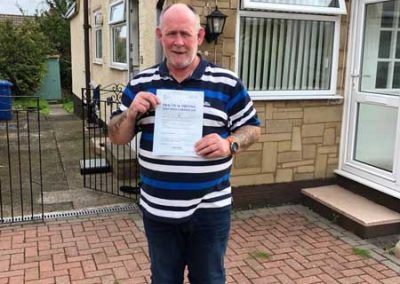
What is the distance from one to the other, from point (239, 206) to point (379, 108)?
65.5 inches

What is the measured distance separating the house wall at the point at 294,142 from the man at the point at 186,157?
94.3 inches

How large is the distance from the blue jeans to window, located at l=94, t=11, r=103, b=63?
7.21 metres

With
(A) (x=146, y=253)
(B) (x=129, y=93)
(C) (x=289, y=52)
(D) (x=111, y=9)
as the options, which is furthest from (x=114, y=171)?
(B) (x=129, y=93)

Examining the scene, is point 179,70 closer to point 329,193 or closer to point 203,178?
point 203,178

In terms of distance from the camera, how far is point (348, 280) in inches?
128

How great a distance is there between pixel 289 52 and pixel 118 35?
11.8 ft

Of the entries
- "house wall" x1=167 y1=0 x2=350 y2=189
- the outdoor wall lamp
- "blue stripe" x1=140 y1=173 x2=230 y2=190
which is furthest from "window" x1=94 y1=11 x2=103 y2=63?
"blue stripe" x1=140 y1=173 x2=230 y2=190

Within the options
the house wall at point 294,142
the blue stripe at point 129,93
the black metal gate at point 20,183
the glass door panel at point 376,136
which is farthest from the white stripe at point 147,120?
the glass door panel at point 376,136

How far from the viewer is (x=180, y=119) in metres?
1.92

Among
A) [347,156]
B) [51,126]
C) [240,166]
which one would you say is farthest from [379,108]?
[51,126]

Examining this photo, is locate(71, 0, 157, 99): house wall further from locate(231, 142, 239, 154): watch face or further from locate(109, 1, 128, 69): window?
locate(231, 142, 239, 154): watch face

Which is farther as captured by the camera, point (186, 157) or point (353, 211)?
point (353, 211)

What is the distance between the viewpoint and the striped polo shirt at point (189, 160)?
1.96m

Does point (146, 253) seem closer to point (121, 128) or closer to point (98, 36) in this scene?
point (121, 128)
